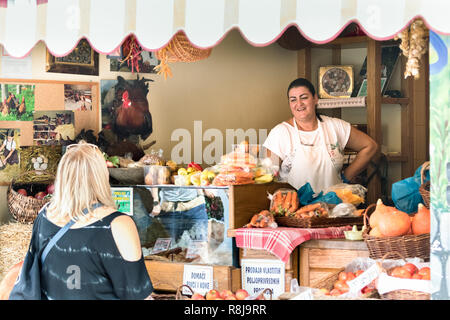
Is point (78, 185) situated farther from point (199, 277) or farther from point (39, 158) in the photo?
point (39, 158)

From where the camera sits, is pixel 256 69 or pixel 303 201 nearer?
pixel 303 201

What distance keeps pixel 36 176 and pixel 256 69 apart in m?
3.02

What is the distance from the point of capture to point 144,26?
357 centimetres

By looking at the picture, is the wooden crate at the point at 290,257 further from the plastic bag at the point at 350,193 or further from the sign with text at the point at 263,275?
the plastic bag at the point at 350,193

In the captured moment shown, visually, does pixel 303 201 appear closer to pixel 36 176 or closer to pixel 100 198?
pixel 100 198

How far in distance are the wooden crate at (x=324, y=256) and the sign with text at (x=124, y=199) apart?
1.40 m

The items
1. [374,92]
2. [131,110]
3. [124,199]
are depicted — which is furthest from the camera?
[374,92]

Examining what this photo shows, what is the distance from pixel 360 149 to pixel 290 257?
2536mm

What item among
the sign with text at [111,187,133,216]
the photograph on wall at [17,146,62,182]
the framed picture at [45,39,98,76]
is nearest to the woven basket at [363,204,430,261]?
the sign with text at [111,187,133,216]

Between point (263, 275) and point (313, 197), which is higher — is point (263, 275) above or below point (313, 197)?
below

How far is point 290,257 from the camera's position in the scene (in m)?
4.24

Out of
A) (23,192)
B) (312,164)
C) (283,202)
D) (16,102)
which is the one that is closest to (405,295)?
(283,202)

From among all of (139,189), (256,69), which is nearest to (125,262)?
(139,189)
